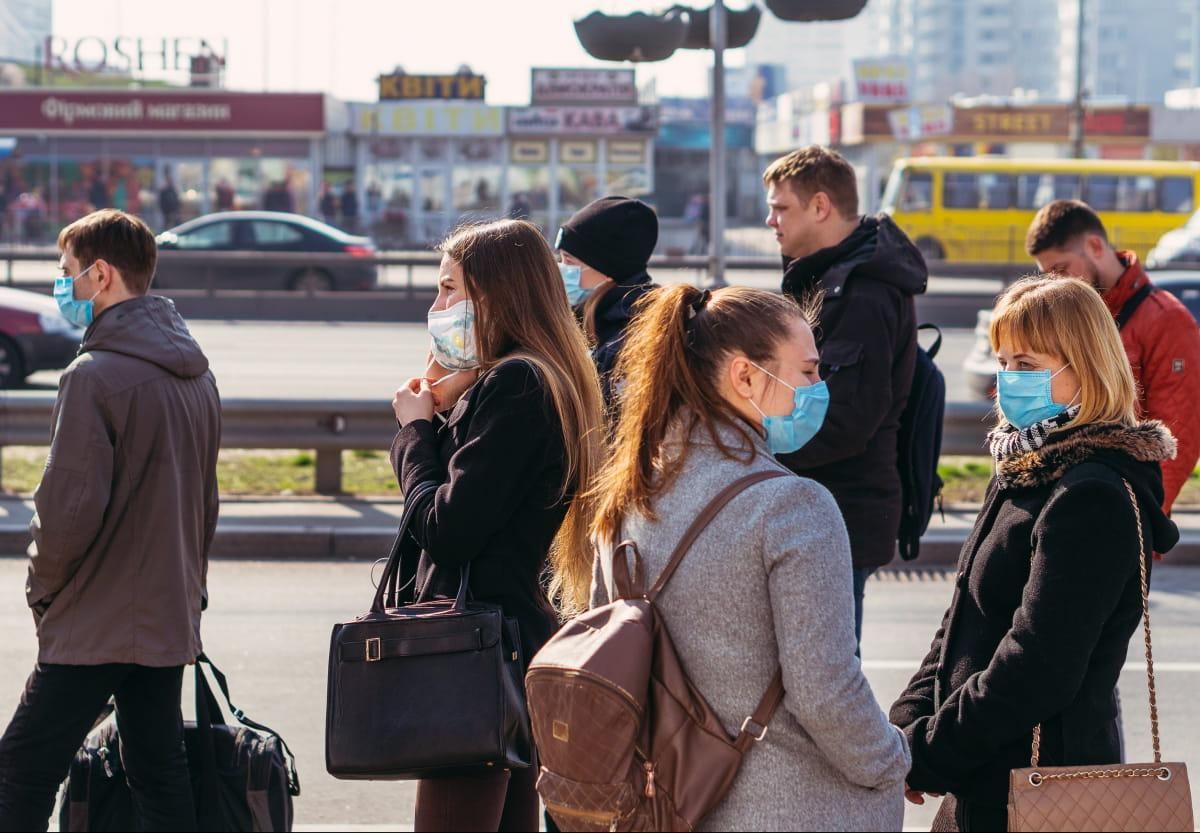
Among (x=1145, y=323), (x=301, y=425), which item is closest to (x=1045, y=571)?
(x=1145, y=323)

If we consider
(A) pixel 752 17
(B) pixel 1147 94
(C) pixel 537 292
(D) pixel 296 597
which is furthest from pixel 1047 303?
(B) pixel 1147 94

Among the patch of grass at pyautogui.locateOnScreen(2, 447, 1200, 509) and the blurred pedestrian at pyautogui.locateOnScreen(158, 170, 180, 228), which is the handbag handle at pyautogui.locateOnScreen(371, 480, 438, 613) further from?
the blurred pedestrian at pyautogui.locateOnScreen(158, 170, 180, 228)

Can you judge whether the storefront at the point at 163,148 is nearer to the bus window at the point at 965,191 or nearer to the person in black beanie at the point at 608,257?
the bus window at the point at 965,191

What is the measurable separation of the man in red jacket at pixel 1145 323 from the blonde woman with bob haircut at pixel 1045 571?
1475 mm

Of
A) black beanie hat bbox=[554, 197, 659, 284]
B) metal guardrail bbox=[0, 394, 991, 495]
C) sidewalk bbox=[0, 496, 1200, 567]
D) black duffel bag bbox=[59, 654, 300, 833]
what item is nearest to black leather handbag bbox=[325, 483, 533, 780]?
black duffel bag bbox=[59, 654, 300, 833]

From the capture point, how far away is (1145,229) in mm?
38531

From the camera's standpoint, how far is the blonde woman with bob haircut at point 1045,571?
2.78 metres

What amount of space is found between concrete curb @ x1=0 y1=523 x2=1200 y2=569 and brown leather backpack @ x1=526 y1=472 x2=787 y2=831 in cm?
647

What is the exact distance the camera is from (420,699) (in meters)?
2.96

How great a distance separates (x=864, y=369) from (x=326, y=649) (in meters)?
3.27

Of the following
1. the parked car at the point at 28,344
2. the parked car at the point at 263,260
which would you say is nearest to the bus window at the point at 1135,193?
the parked car at the point at 263,260

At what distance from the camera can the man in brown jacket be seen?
3.67 m

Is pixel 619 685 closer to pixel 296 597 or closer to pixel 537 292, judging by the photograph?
pixel 537 292

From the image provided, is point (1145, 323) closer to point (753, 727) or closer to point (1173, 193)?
point (753, 727)
